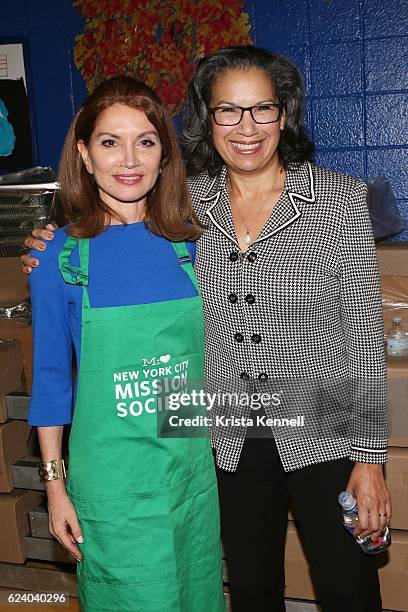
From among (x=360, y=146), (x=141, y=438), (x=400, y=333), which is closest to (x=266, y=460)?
(x=141, y=438)

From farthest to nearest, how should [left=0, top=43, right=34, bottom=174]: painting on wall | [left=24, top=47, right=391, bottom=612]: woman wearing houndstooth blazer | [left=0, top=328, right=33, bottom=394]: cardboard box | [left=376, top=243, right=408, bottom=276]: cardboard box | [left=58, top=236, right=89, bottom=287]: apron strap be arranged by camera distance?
[left=0, top=43, right=34, bottom=174]: painting on wall → [left=0, top=328, right=33, bottom=394]: cardboard box → [left=376, top=243, right=408, bottom=276]: cardboard box → [left=24, top=47, right=391, bottom=612]: woman wearing houndstooth blazer → [left=58, top=236, right=89, bottom=287]: apron strap

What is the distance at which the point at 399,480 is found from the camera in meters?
2.17

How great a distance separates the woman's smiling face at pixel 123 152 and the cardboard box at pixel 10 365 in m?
1.12

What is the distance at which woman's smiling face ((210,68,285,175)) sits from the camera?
1681 millimetres

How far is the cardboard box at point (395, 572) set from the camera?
221 centimetres

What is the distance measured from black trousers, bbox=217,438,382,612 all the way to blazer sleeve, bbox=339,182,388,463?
0.10 metres

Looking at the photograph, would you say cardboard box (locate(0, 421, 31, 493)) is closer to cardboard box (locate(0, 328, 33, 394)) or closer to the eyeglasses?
cardboard box (locate(0, 328, 33, 394))

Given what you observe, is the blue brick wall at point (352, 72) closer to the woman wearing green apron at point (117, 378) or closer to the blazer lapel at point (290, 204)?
the blazer lapel at point (290, 204)

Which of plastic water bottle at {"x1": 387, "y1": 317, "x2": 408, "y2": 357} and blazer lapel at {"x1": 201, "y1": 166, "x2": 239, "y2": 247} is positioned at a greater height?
blazer lapel at {"x1": 201, "y1": 166, "x2": 239, "y2": 247}

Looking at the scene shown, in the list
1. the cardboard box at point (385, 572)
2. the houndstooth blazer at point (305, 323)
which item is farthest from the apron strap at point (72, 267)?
the cardboard box at point (385, 572)

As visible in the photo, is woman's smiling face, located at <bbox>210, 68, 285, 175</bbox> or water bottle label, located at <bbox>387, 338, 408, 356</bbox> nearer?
woman's smiling face, located at <bbox>210, 68, 285, 175</bbox>

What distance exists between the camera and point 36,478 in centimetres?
253

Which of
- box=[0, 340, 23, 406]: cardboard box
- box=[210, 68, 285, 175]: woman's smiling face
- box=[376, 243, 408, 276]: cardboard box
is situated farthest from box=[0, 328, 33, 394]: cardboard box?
box=[376, 243, 408, 276]: cardboard box

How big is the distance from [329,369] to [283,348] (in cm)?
12
